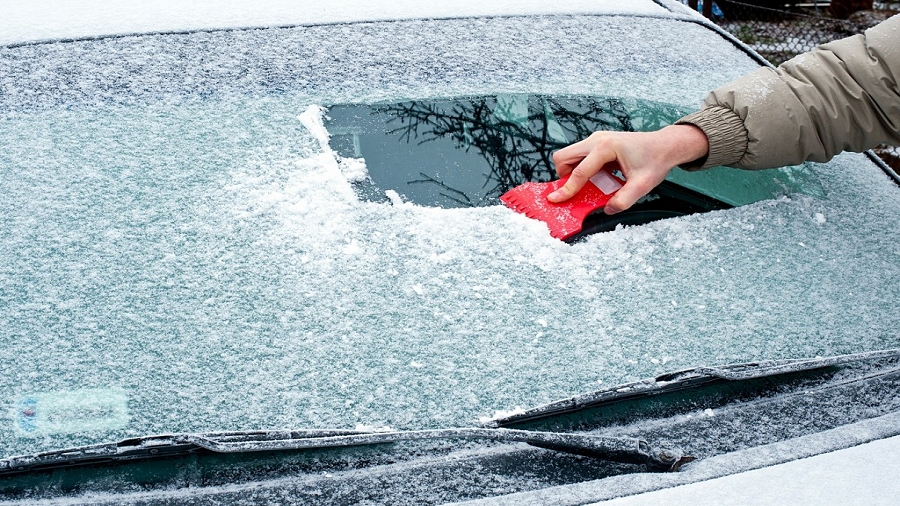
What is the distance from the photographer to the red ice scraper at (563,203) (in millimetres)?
1401

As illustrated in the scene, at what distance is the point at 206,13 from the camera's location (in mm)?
1840

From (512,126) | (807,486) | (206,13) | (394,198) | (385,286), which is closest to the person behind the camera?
(807,486)

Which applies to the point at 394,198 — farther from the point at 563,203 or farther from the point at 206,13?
the point at 206,13

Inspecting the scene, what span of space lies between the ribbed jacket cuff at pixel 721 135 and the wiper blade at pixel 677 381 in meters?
0.46

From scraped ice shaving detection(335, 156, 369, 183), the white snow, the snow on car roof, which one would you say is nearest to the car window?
scraped ice shaving detection(335, 156, 369, 183)

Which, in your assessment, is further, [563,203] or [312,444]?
[563,203]

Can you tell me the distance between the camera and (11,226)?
1267 millimetres

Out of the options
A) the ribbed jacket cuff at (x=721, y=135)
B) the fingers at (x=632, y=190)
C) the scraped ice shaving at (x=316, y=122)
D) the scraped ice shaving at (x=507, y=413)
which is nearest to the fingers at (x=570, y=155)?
the fingers at (x=632, y=190)

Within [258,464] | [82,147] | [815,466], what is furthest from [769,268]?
[82,147]

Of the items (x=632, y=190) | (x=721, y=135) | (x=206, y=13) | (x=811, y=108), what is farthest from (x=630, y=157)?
(x=206, y=13)

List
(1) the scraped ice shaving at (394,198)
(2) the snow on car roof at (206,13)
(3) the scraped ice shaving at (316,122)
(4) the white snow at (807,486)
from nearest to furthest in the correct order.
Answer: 1. (4) the white snow at (807,486)
2. (1) the scraped ice shaving at (394,198)
3. (3) the scraped ice shaving at (316,122)
4. (2) the snow on car roof at (206,13)

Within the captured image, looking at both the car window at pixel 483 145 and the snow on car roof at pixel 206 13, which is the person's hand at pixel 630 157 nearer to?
the car window at pixel 483 145

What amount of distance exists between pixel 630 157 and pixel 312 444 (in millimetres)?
804

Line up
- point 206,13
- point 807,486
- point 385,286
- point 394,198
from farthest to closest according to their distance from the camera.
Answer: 1. point 206,13
2. point 394,198
3. point 385,286
4. point 807,486
